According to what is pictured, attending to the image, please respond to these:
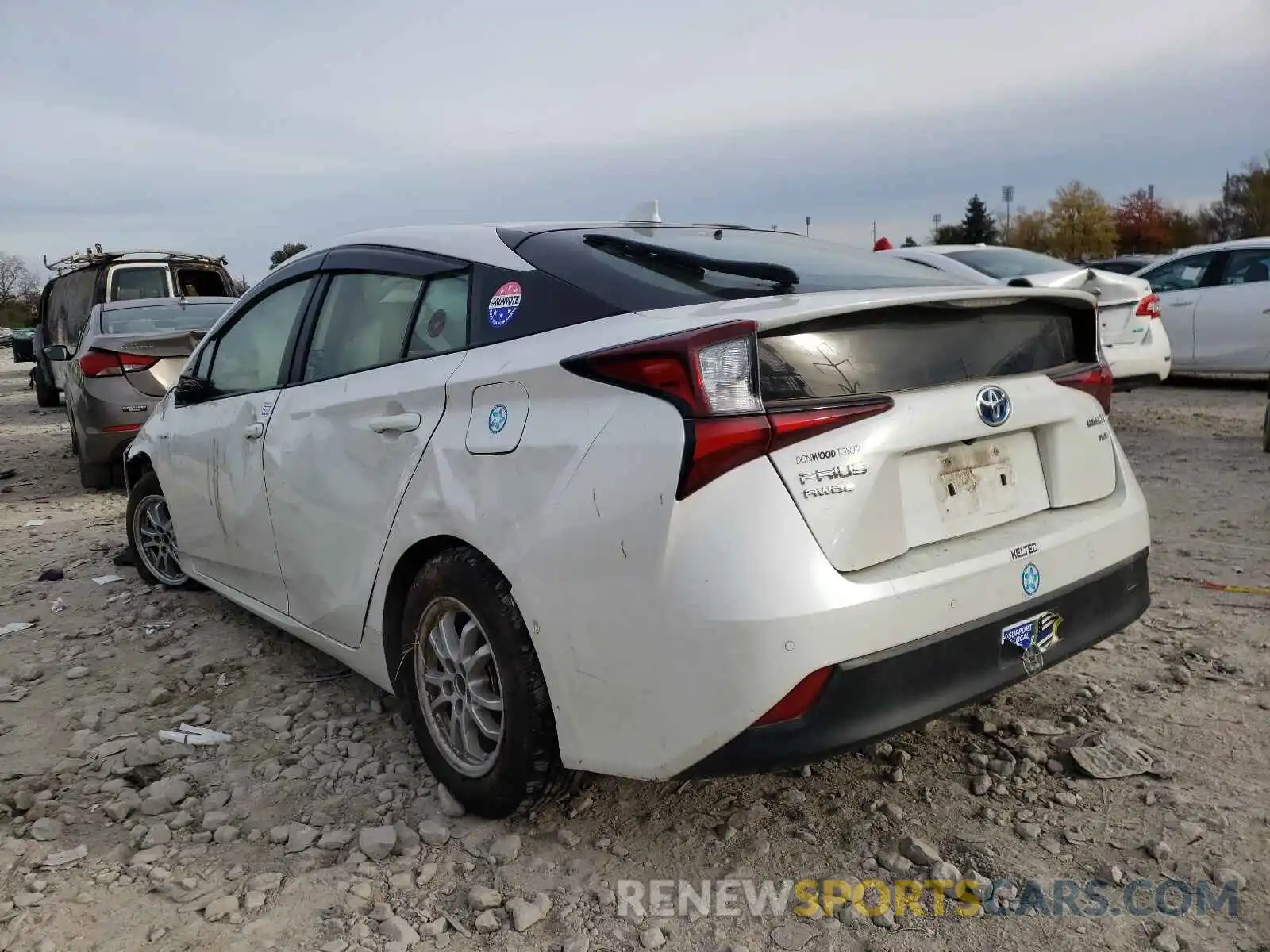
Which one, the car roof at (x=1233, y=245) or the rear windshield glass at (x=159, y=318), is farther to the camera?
the car roof at (x=1233, y=245)

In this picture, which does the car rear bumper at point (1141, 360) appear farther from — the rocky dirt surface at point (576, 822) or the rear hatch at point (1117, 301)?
the rocky dirt surface at point (576, 822)

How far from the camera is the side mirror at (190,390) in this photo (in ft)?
13.6

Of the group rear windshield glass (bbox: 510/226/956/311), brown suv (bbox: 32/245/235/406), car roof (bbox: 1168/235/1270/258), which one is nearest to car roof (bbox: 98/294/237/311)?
brown suv (bbox: 32/245/235/406)

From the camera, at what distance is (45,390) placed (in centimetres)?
1534

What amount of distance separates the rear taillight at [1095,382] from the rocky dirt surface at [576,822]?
3.37 feet

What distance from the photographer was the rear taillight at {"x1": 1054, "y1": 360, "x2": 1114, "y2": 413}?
2.66 meters

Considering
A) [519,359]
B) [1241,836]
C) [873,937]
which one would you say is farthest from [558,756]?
[1241,836]

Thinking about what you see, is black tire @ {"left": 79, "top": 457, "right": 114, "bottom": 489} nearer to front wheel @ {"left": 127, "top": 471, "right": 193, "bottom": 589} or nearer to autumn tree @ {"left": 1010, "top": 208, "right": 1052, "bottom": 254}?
front wheel @ {"left": 127, "top": 471, "right": 193, "bottom": 589}

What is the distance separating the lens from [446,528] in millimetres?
2553

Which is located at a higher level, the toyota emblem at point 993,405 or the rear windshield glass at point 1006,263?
the rear windshield glass at point 1006,263

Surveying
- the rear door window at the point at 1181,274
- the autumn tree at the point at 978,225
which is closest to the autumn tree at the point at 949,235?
the autumn tree at the point at 978,225

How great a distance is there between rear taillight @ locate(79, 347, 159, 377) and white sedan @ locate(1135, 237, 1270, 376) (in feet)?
30.4

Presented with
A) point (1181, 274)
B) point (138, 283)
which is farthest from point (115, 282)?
point (1181, 274)

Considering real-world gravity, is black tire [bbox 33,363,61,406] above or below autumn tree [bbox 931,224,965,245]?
below
